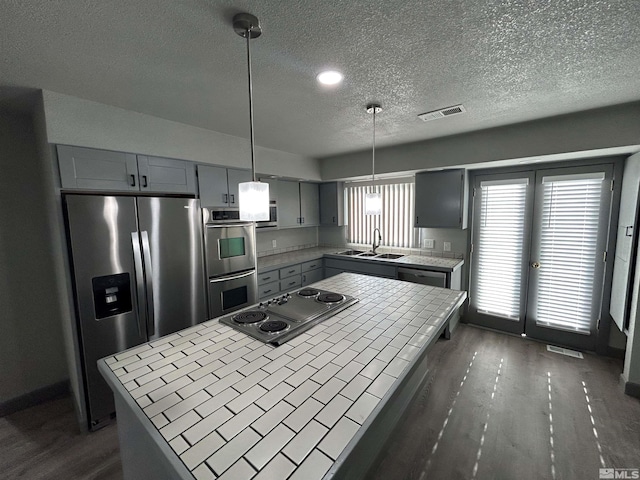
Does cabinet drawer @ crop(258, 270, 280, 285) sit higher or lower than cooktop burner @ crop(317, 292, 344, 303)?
lower

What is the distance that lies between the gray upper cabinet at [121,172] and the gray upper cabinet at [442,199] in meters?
2.83

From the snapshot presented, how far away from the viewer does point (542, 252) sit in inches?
128

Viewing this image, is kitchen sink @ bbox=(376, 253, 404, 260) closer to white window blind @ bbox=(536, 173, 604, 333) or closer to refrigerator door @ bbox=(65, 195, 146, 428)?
white window blind @ bbox=(536, 173, 604, 333)

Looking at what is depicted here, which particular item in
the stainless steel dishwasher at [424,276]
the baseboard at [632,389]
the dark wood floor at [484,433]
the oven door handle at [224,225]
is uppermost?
the oven door handle at [224,225]

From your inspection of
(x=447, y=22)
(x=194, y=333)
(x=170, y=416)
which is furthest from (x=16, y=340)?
(x=447, y=22)

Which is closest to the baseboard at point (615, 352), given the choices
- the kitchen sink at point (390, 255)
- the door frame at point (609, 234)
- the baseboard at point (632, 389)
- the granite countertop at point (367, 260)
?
the door frame at point (609, 234)

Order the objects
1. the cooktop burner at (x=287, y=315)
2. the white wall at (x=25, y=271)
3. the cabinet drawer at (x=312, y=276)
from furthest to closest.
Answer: the cabinet drawer at (x=312, y=276), the white wall at (x=25, y=271), the cooktop burner at (x=287, y=315)

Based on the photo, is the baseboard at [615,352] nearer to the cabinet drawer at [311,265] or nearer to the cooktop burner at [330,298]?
the cooktop burner at [330,298]

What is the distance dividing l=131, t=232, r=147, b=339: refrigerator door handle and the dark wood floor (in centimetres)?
80

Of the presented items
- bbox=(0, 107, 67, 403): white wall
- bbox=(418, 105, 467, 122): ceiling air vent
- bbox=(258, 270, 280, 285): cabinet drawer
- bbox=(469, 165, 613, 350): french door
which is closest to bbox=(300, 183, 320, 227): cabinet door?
bbox=(258, 270, 280, 285): cabinet drawer

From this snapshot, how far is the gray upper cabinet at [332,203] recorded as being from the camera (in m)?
4.58

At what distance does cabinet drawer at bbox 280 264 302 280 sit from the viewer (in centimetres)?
372

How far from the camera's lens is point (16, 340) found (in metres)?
2.36

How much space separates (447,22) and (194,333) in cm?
200
